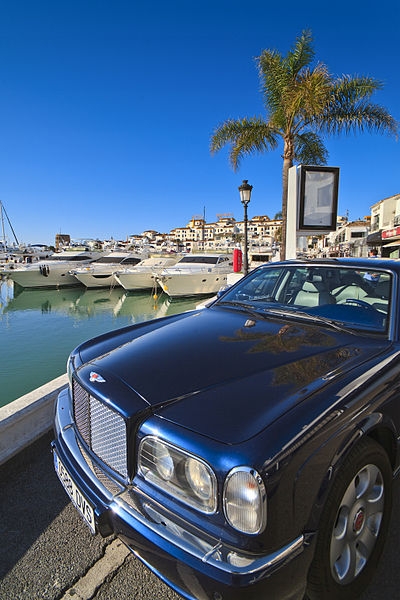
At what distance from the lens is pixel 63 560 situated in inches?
Answer: 74.8

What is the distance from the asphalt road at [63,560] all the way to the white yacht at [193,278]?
48.8 ft

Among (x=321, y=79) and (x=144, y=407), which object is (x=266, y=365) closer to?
(x=144, y=407)

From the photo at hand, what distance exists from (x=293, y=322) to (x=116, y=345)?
129 centimetres

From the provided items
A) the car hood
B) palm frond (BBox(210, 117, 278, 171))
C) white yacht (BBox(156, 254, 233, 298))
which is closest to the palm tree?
palm frond (BBox(210, 117, 278, 171))

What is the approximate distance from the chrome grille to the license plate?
0.20 metres

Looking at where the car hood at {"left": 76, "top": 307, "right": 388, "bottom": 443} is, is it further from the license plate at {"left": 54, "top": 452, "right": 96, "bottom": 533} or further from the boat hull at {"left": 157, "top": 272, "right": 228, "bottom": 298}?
the boat hull at {"left": 157, "top": 272, "right": 228, "bottom": 298}

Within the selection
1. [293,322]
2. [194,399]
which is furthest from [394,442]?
[194,399]

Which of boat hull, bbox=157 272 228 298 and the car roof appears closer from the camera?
the car roof

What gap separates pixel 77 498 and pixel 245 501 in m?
1.02

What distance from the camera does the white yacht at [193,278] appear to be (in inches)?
675

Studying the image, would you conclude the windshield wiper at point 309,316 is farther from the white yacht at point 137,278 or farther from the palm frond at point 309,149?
the white yacht at point 137,278

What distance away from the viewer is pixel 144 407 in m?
1.56

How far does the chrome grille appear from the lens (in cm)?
162

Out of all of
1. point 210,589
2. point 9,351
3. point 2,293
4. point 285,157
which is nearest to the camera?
point 210,589
